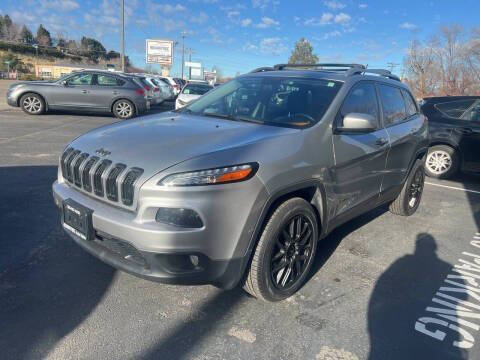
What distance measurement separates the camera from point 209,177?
7.53 ft

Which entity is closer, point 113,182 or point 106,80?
point 113,182

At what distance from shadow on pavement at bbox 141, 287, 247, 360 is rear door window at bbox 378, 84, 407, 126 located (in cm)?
252

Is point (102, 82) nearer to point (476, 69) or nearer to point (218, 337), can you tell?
point (218, 337)

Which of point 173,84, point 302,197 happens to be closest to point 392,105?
point 302,197

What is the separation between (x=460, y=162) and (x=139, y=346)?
6949 millimetres

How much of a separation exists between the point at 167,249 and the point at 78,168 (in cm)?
99

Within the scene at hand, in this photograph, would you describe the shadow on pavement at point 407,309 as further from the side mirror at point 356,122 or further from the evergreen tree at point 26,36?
the evergreen tree at point 26,36

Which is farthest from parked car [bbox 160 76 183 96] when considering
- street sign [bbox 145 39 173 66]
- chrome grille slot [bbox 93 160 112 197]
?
chrome grille slot [bbox 93 160 112 197]

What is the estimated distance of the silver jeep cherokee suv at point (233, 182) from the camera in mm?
2275

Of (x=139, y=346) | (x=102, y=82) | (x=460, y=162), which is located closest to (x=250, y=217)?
(x=139, y=346)

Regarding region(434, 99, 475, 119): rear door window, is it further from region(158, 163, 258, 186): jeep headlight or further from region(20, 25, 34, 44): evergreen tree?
region(20, 25, 34, 44): evergreen tree

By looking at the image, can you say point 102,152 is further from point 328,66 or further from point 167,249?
point 328,66

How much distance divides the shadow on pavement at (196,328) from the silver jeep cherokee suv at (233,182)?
0.80 ft

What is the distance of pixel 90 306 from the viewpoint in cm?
270
